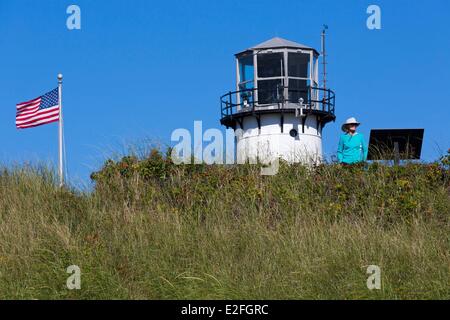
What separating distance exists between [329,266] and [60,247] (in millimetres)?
4031

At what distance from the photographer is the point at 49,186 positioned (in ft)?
42.5

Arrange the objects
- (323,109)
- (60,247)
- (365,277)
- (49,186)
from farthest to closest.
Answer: (323,109) < (49,186) < (60,247) < (365,277)

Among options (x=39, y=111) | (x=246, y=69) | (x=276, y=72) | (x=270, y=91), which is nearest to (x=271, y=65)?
(x=276, y=72)

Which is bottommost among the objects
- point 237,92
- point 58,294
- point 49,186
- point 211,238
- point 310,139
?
point 58,294

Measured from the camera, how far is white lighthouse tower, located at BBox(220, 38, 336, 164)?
28.0 metres

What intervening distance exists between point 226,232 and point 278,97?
18.1m

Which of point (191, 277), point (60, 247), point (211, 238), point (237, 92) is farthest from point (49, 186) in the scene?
point (237, 92)

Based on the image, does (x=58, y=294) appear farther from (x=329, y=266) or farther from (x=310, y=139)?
(x=310, y=139)

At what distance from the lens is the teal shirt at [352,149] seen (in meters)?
14.0

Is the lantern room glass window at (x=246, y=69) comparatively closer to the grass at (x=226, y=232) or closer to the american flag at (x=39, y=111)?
the american flag at (x=39, y=111)

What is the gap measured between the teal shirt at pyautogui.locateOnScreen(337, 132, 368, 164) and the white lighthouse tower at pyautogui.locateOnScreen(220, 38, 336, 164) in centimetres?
1315

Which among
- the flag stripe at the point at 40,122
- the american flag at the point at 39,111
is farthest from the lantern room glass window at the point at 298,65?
the flag stripe at the point at 40,122

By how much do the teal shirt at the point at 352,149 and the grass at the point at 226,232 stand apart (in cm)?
70

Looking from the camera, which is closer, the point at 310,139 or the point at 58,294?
the point at 58,294
